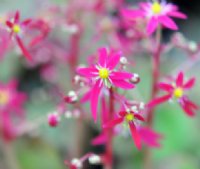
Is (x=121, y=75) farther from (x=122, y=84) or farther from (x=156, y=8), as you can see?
(x=156, y=8)

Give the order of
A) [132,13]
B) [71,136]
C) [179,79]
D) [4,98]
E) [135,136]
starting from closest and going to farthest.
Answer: [135,136]
[179,79]
[132,13]
[4,98]
[71,136]

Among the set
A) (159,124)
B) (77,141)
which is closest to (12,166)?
(77,141)

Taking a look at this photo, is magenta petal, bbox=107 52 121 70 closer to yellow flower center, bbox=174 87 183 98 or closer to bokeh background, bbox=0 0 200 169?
yellow flower center, bbox=174 87 183 98

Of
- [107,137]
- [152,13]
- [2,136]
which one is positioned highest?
[2,136]

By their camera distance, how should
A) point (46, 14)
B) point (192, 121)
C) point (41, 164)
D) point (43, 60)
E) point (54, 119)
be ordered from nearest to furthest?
point (54, 119), point (46, 14), point (43, 60), point (41, 164), point (192, 121)

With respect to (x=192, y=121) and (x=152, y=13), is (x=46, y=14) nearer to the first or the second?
(x=152, y=13)

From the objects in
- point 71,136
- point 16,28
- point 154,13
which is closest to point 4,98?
point 71,136
